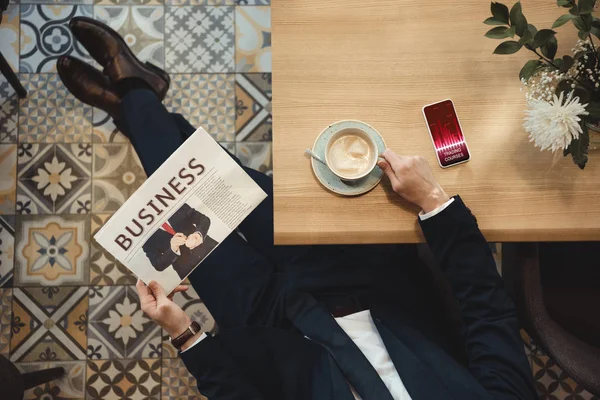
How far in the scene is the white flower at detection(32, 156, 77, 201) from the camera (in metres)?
1.71

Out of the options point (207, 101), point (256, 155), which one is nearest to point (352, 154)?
point (256, 155)

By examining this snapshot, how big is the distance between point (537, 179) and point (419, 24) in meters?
0.40

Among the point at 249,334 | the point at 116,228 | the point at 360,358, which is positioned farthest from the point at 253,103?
the point at 360,358

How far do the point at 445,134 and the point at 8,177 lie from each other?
57.7 inches

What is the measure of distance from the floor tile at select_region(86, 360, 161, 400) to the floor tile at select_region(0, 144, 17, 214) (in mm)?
600

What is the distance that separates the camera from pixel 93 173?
1.71m

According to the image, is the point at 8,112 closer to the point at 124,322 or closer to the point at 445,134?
the point at 124,322

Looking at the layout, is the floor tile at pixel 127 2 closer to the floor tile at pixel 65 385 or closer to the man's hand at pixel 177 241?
the man's hand at pixel 177 241

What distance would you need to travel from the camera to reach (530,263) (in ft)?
3.60

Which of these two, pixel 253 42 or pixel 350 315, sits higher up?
pixel 253 42

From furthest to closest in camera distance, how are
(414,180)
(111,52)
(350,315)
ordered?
(111,52) < (350,315) < (414,180)

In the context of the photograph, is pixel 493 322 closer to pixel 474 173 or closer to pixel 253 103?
pixel 474 173

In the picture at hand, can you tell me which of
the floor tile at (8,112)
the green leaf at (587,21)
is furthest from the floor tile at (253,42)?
the green leaf at (587,21)

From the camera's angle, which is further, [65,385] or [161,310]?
[65,385]
